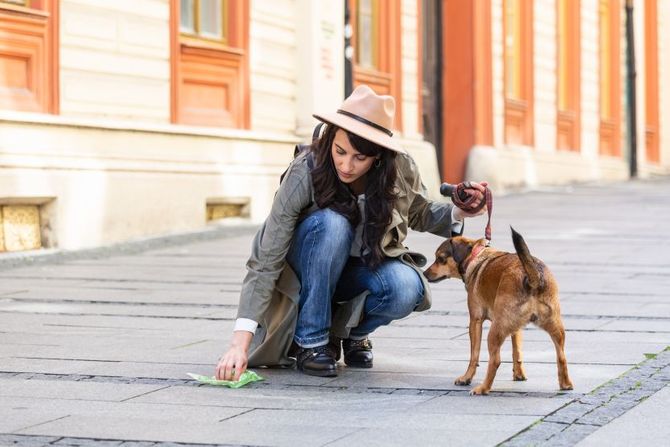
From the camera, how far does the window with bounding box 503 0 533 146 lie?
2356cm

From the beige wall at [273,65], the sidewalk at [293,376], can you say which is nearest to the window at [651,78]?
the beige wall at [273,65]

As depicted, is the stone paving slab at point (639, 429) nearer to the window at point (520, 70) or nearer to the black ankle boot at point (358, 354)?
the black ankle boot at point (358, 354)

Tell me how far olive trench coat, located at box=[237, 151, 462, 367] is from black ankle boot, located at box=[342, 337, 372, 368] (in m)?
0.10

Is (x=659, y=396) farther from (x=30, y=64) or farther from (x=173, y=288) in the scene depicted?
(x=30, y=64)

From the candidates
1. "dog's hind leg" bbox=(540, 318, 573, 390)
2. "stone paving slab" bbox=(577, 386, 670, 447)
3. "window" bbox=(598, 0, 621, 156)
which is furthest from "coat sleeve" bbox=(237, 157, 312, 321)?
"window" bbox=(598, 0, 621, 156)

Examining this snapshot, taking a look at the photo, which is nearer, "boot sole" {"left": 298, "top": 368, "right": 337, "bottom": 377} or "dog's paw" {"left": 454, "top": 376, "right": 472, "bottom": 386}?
"dog's paw" {"left": 454, "top": 376, "right": 472, "bottom": 386}

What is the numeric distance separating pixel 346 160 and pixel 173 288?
4179 mm

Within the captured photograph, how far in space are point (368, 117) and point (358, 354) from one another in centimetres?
111

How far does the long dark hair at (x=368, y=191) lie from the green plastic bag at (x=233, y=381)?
684mm

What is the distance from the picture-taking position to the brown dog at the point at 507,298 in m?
5.23

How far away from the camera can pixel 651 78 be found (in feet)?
108

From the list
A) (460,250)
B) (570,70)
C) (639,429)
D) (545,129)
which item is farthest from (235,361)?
(570,70)

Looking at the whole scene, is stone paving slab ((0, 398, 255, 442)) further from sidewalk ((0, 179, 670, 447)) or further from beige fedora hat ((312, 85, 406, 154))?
beige fedora hat ((312, 85, 406, 154))

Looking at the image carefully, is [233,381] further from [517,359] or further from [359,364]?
[517,359]
